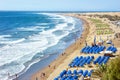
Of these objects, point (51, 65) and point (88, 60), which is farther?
point (51, 65)

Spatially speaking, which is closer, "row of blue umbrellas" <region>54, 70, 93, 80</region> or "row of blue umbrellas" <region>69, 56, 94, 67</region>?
"row of blue umbrellas" <region>54, 70, 93, 80</region>

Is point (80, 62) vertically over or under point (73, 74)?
over

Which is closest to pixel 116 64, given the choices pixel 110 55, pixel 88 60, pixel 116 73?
pixel 116 73

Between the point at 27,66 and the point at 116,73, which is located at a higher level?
the point at 116,73

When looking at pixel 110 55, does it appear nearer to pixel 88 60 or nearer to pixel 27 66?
pixel 88 60

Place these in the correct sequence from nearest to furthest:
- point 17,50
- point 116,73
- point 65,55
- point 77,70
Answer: point 116,73
point 77,70
point 65,55
point 17,50

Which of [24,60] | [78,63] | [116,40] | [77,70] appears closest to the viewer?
[77,70]

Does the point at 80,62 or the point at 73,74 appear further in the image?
the point at 80,62

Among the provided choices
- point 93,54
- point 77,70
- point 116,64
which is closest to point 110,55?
point 93,54

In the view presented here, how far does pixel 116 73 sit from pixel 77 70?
13462mm

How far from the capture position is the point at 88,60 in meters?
34.3

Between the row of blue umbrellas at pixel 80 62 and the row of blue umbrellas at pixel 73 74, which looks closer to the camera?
the row of blue umbrellas at pixel 73 74

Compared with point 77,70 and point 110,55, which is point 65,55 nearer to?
point 110,55

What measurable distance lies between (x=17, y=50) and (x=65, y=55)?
9.16 meters
